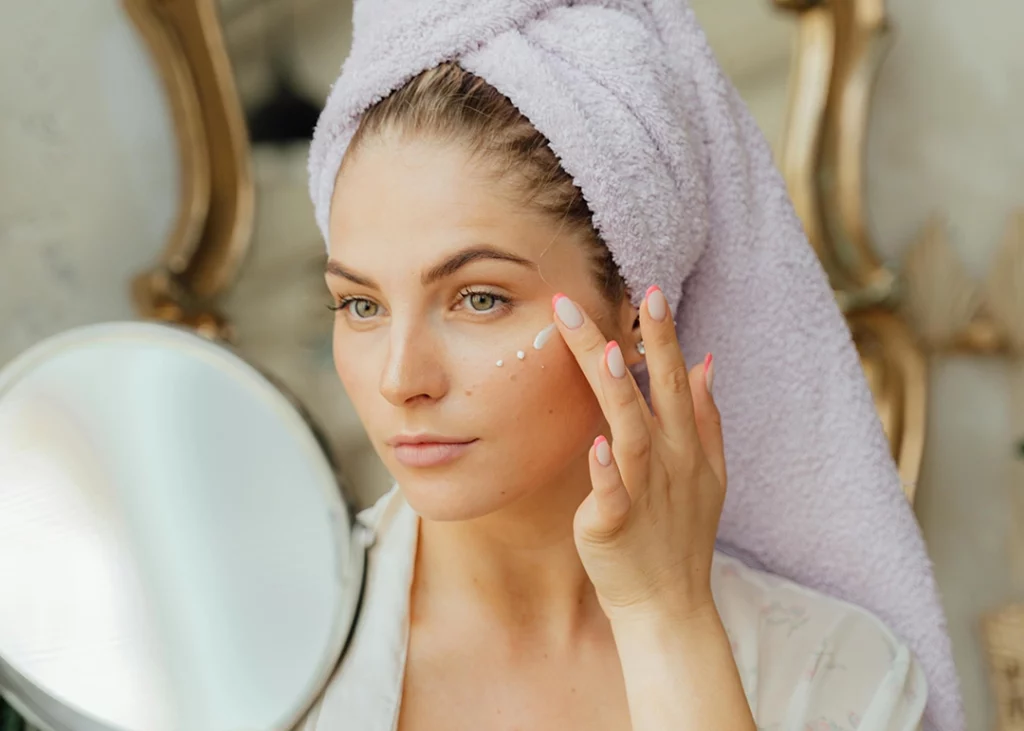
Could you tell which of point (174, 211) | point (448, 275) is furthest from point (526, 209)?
point (174, 211)

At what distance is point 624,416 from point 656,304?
0.07 meters

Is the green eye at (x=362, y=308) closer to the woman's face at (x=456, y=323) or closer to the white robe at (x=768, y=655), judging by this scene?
the woman's face at (x=456, y=323)

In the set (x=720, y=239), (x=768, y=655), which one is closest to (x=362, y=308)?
(x=720, y=239)

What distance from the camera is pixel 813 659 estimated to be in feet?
2.38

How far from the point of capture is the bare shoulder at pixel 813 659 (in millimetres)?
698

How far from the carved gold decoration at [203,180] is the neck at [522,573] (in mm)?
481

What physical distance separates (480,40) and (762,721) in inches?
19.1

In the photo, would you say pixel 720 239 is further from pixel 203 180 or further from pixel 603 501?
pixel 203 180

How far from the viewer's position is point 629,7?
2.24 feet

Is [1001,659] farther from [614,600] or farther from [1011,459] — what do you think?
[614,600]

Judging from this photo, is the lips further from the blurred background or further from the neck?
the blurred background

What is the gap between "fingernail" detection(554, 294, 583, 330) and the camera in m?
0.57

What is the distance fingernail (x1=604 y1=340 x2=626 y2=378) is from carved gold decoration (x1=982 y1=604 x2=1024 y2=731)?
0.70 m

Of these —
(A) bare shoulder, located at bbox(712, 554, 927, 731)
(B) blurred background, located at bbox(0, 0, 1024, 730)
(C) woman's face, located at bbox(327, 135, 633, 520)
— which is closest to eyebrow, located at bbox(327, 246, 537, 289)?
(C) woman's face, located at bbox(327, 135, 633, 520)
